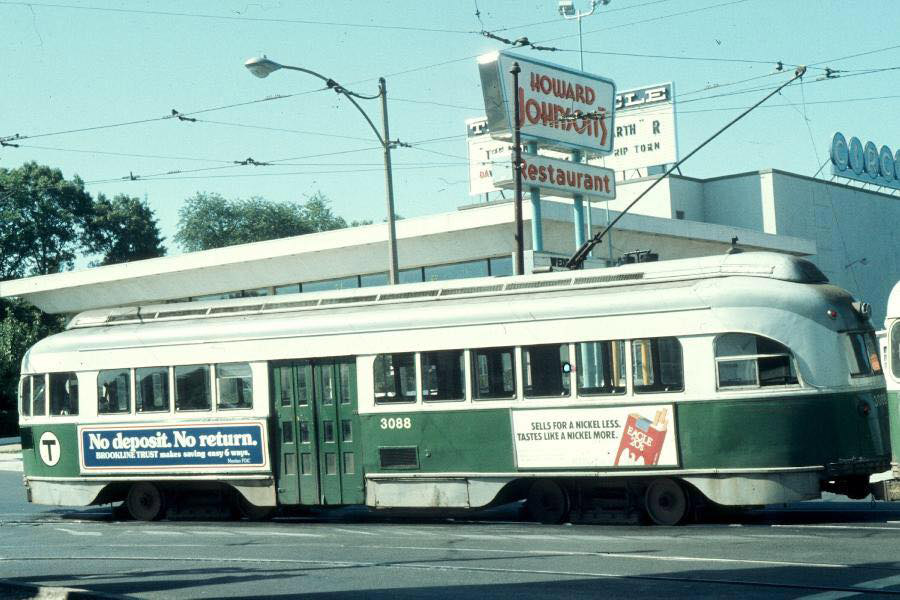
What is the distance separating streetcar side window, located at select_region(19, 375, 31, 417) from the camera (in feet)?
70.2

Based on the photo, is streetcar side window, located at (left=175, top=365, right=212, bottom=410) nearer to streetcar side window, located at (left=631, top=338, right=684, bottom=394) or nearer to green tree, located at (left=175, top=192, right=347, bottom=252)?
streetcar side window, located at (left=631, top=338, right=684, bottom=394)

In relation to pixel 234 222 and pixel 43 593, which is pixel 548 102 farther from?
pixel 234 222

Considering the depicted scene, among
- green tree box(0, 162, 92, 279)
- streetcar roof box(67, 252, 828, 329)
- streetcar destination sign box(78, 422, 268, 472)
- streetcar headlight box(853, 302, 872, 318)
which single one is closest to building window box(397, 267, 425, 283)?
streetcar roof box(67, 252, 828, 329)

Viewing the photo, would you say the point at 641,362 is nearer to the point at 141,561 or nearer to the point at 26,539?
the point at 141,561

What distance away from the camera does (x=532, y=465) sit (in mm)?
16453

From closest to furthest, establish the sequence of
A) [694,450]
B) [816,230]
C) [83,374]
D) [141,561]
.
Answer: [141,561], [694,450], [83,374], [816,230]

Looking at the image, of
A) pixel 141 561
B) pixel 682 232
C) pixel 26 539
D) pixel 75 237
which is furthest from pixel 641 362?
pixel 75 237

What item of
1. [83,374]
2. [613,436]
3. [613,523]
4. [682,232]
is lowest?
[613,523]

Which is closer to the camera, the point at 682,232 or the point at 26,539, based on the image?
the point at 26,539

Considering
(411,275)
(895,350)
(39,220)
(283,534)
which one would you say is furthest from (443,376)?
(39,220)

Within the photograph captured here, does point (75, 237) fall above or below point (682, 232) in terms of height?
above

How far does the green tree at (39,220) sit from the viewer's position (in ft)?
271

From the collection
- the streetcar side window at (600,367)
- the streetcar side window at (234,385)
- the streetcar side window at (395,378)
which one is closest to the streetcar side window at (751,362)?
the streetcar side window at (600,367)

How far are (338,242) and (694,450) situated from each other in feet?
75.0
